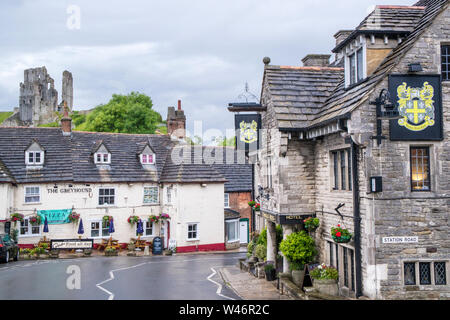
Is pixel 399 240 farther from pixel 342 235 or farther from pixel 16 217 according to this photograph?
pixel 16 217

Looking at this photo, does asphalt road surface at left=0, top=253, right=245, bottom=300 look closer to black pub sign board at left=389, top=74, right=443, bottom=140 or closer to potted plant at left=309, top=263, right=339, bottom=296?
potted plant at left=309, top=263, right=339, bottom=296

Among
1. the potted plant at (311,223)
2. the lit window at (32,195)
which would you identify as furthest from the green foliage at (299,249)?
the lit window at (32,195)

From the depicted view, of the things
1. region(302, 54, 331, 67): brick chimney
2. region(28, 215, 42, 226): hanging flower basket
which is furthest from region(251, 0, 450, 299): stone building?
region(28, 215, 42, 226): hanging flower basket

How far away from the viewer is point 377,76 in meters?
13.0

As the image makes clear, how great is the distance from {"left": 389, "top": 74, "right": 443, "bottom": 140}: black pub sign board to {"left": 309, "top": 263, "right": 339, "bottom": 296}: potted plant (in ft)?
16.3

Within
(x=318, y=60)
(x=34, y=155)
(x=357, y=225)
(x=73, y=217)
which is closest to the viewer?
(x=357, y=225)

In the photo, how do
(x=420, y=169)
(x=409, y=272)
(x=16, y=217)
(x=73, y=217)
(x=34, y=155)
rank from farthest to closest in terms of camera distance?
1. (x=34, y=155)
2. (x=73, y=217)
3. (x=16, y=217)
4. (x=420, y=169)
5. (x=409, y=272)

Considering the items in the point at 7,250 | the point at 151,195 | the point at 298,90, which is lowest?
the point at 7,250

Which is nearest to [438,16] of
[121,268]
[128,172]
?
[121,268]

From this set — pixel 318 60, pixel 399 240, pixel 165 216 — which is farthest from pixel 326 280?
pixel 165 216

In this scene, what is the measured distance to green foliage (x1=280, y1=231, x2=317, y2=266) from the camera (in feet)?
52.3

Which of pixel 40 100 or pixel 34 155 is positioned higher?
pixel 40 100

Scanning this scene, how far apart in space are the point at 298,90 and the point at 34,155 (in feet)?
72.9

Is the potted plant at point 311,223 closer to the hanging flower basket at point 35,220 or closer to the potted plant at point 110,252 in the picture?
the potted plant at point 110,252
